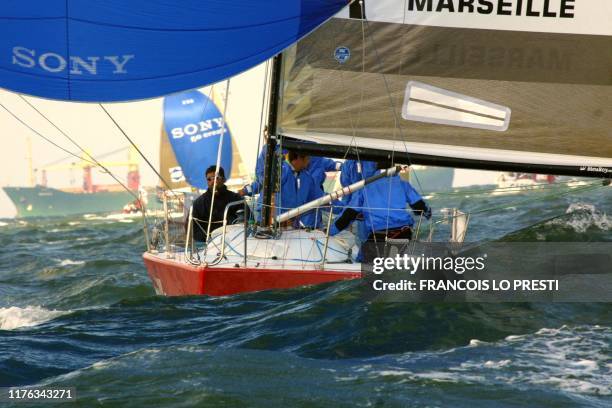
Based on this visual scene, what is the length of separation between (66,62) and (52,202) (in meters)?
71.6

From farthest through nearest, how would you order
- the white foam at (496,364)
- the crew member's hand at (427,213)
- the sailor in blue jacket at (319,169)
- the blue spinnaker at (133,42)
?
the sailor in blue jacket at (319,169), the crew member's hand at (427,213), the blue spinnaker at (133,42), the white foam at (496,364)

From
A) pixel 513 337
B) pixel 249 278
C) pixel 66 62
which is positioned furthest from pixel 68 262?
pixel 513 337

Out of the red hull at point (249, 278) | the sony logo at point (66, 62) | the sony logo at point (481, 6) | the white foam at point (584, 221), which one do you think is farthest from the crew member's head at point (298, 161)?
the white foam at point (584, 221)

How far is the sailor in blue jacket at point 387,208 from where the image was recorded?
802 centimetres

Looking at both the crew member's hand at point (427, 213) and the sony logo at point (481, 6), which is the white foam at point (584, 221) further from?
the sony logo at point (481, 6)

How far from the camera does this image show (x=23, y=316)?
319 inches

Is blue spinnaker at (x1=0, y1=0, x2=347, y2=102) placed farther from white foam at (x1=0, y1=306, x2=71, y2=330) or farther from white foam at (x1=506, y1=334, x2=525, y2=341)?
white foam at (x1=506, y1=334, x2=525, y2=341)

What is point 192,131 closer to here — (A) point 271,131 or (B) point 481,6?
(A) point 271,131

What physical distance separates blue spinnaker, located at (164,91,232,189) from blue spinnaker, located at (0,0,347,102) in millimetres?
18281

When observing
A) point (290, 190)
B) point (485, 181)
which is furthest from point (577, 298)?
point (485, 181)

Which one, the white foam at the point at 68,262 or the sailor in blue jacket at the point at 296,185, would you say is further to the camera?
the white foam at the point at 68,262

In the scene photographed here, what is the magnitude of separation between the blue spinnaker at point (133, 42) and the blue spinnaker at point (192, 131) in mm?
18281

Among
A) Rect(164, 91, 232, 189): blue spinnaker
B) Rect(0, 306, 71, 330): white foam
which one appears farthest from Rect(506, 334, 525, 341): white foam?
Rect(164, 91, 232, 189): blue spinnaker

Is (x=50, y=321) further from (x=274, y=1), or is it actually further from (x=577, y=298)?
(x=577, y=298)
